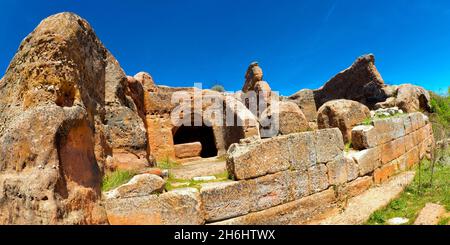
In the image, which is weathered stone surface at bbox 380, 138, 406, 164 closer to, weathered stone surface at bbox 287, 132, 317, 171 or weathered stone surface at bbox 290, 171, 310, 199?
weathered stone surface at bbox 287, 132, 317, 171

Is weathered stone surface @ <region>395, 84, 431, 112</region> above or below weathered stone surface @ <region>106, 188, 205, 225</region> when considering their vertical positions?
above

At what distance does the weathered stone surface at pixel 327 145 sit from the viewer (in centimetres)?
545

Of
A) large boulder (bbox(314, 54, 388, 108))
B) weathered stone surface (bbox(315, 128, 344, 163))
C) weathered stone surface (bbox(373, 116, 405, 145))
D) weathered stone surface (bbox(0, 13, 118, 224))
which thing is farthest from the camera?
large boulder (bbox(314, 54, 388, 108))

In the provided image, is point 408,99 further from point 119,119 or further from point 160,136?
point 119,119

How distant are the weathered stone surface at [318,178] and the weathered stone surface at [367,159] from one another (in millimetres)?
1093

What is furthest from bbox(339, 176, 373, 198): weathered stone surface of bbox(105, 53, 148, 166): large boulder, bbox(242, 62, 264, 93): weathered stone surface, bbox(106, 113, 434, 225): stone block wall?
bbox(242, 62, 264, 93): weathered stone surface

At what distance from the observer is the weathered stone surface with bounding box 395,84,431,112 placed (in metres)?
13.9

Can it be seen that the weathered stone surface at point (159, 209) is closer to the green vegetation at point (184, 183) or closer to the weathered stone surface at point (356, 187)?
the green vegetation at point (184, 183)

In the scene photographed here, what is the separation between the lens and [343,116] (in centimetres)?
785

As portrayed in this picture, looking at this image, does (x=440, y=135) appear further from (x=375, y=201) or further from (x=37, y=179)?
(x=37, y=179)

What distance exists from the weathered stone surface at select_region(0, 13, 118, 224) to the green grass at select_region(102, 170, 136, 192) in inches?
12.7

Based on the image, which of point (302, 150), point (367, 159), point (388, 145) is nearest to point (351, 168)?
point (367, 159)

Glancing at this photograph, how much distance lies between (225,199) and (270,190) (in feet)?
2.59
